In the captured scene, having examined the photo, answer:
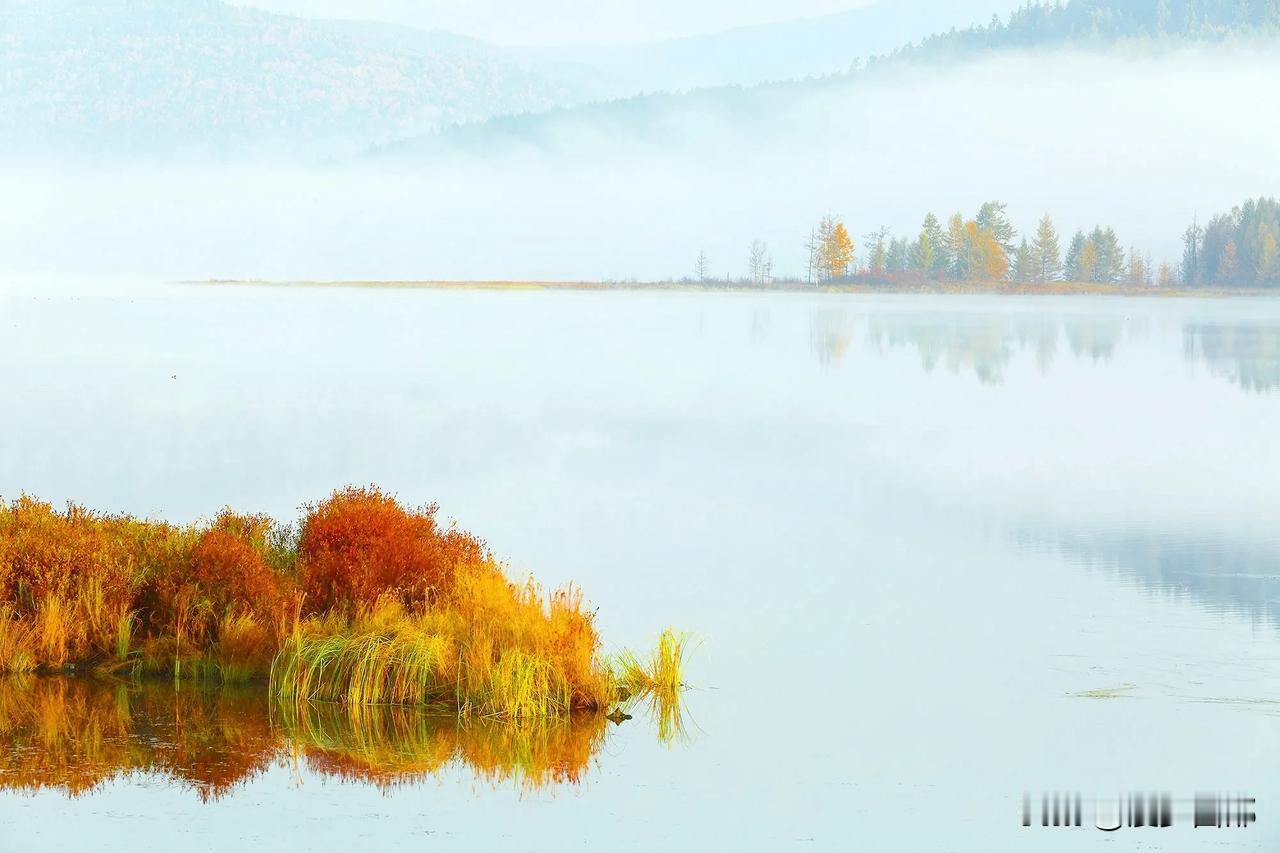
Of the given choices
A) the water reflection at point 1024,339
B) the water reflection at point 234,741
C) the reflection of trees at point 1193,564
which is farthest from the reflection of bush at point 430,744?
the water reflection at point 1024,339

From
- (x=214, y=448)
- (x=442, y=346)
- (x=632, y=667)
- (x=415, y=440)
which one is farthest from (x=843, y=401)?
(x=632, y=667)

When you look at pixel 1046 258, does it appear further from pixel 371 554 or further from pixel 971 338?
pixel 371 554

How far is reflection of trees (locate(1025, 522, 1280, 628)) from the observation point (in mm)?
15898

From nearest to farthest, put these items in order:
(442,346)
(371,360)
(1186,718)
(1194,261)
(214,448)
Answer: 1. (1186,718)
2. (214,448)
3. (371,360)
4. (442,346)
5. (1194,261)

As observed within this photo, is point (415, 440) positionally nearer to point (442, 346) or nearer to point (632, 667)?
point (632, 667)

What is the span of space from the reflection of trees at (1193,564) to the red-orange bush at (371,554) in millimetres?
6769

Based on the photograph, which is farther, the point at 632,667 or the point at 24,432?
the point at 24,432

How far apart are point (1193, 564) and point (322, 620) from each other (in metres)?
9.77

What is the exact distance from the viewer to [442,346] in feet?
218

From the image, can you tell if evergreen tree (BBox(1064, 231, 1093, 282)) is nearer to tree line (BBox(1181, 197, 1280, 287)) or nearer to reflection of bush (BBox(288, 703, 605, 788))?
tree line (BBox(1181, 197, 1280, 287))

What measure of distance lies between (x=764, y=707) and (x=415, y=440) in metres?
20.0

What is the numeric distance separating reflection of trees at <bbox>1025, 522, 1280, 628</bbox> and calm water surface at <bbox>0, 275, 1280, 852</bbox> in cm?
7

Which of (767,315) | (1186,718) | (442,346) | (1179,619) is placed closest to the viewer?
(1186,718)

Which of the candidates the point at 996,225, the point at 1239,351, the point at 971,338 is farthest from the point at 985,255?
the point at 1239,351
